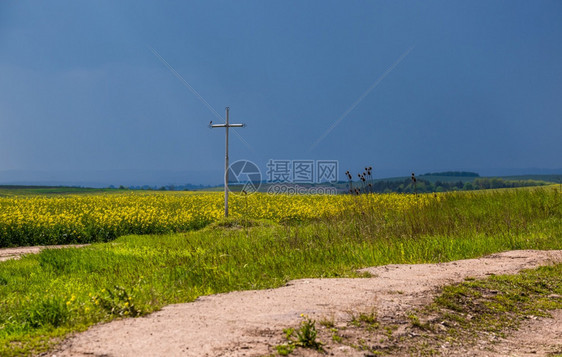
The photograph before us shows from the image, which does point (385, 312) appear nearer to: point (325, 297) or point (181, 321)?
point (325, 297)

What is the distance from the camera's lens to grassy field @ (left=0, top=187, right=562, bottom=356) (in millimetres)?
5453

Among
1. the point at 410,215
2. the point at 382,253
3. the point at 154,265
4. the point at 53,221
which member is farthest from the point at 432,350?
the point at 53,221

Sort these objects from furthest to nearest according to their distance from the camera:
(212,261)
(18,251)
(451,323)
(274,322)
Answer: (18,251), (212,261), (451,323), (274,322)

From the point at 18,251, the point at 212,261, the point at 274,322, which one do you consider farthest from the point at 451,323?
the point at 18,251

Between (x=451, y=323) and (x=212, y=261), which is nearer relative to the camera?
(x=451, y=323)

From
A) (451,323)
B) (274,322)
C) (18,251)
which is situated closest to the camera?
(274,322)

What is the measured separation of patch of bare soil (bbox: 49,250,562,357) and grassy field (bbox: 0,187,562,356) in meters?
0.53

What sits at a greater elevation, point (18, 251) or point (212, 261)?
point (212, 261)

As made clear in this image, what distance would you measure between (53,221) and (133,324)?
14712mm

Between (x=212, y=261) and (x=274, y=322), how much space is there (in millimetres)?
4521

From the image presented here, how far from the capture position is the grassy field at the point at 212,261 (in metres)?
5.45

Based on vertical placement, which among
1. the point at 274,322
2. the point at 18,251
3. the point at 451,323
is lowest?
the point at 18,251

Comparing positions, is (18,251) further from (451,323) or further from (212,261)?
(451,323)

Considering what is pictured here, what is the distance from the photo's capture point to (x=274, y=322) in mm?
4656
